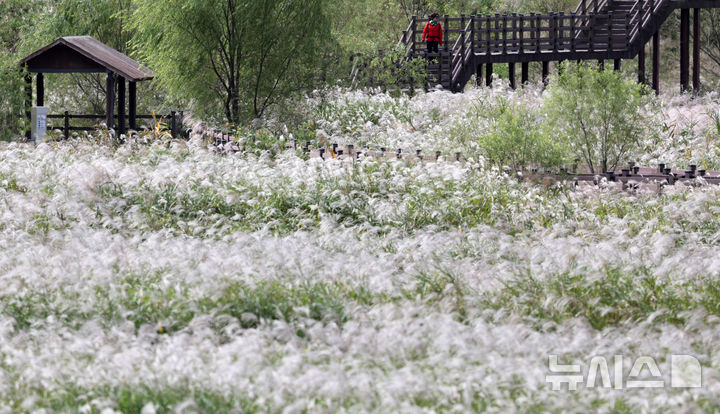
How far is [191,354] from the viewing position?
5699 millimetres

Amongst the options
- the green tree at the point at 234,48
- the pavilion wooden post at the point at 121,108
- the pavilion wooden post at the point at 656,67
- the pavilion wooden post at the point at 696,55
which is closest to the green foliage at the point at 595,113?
the green tree at the point at 234,48

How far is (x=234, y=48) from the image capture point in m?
21.1

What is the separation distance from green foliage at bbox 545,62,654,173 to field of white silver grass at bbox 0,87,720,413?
1.53m

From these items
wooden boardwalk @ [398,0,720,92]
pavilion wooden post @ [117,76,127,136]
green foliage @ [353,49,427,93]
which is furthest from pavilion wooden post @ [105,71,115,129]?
wooden boardwalk @ [398,0,720,92]

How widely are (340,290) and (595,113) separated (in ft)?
25.0

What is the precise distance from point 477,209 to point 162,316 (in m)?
5.30

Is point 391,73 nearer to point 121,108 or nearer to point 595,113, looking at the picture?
point 121,108

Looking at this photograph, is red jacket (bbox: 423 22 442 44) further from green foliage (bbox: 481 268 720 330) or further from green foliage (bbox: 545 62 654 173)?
green foliage (bbox: 481 268 720 330)

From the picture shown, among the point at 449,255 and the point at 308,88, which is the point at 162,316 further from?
the point at 308,88

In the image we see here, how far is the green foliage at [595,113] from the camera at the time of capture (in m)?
14.1

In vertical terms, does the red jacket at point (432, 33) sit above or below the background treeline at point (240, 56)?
above

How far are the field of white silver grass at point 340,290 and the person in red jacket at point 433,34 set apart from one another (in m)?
13.0

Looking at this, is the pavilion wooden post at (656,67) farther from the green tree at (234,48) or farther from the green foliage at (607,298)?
the green foliage at (607,298)

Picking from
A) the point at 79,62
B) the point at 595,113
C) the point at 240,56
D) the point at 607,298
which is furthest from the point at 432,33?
the point at 607,298
